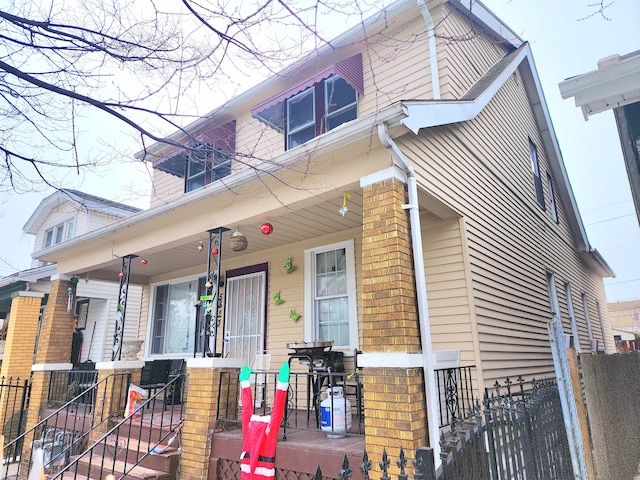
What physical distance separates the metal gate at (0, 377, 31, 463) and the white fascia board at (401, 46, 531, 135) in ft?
28.7

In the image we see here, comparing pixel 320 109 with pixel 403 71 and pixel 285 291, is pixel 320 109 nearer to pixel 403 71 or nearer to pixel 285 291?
pixel 403 71

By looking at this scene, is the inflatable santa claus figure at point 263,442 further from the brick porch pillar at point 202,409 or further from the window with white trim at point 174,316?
the window with white trim at point 174,316

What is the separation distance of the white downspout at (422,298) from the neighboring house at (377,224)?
2cm

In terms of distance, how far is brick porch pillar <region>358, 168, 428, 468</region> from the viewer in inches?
150

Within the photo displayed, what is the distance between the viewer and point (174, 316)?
10.1 m

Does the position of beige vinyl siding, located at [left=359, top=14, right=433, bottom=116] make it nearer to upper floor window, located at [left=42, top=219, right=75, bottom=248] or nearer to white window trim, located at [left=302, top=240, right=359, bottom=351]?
white window trim, located at [left=302, top=240, right=359, bottom=351]

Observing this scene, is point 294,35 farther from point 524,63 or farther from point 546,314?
point 524,63

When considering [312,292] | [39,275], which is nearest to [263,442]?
[312,292]

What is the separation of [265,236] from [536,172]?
22.9ft

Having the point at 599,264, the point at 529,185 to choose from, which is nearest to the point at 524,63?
the point at 529,185

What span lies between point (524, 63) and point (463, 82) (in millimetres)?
3713

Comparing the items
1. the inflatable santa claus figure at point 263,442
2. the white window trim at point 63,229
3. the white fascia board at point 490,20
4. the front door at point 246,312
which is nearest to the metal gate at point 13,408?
the front door at point 246,312

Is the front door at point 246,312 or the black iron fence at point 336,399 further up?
the front door at point 246,312

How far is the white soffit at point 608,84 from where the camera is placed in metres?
3.48
